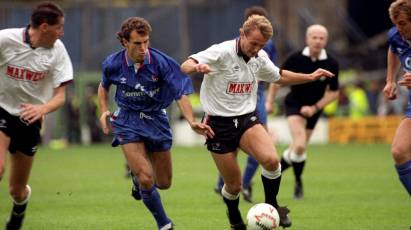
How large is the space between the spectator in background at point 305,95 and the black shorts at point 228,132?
405 centimetres

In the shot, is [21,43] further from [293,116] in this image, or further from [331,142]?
[331,142]

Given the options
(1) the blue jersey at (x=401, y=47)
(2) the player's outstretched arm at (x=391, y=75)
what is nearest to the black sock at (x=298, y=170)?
→ (2) the player's outstretched arm at (x=391, y=75)

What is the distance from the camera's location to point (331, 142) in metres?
31.5

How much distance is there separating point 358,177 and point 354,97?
595 inches

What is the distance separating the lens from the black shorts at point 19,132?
9.83m

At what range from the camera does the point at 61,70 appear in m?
9.84

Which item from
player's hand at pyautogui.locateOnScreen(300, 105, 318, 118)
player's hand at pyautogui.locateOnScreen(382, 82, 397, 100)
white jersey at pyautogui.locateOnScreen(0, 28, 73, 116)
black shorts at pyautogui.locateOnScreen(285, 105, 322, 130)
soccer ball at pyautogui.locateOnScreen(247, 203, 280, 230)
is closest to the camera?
soccer ball at pyautogui.locateOnScreen(247, 203, 280, 230)

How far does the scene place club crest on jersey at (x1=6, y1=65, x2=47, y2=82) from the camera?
978 cm

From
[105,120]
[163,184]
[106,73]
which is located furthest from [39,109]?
[163,184]

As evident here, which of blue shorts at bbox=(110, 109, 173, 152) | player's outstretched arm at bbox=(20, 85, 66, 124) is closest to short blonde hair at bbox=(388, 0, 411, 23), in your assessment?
blue shorts at bbox=(110, 109, 173, 152)

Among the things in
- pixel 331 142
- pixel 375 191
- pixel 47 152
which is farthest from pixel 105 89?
pixel 331 142

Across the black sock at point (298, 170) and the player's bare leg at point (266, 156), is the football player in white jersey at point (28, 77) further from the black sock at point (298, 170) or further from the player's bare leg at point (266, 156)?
the black sock at point (298, 170)

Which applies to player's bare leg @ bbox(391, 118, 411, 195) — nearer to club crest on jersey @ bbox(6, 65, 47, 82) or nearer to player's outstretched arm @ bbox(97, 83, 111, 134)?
player's outstretched arm @ bbox(97, 83, 111, 134)

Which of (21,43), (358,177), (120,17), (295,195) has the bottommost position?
(120,17)
